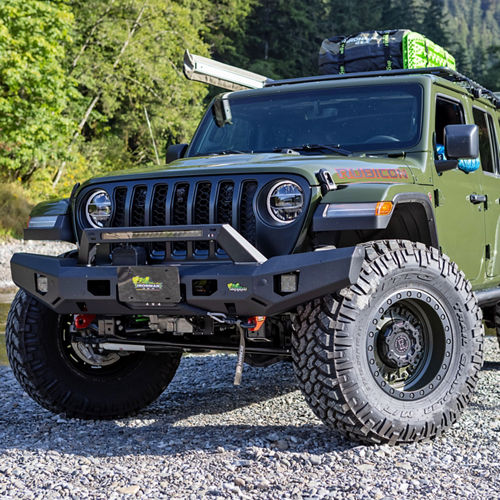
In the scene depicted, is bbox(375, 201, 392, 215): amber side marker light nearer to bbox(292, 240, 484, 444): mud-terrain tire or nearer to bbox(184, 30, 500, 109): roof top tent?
bbox(292, 240, 484, 444): mud-terrain tire

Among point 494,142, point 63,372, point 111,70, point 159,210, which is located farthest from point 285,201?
point 111,70

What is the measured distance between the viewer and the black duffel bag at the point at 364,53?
6891 millimetres

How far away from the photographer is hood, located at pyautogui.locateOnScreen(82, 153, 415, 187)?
440 centimetres

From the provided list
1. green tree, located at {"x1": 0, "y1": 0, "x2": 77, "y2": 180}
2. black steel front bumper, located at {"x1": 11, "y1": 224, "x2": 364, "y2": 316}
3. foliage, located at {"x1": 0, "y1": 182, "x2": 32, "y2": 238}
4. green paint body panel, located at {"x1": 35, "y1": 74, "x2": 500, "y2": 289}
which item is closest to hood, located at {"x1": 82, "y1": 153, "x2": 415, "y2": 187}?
green paint body panel, located at {"x1": 35, "y1": 74, "x2": 500, "y2": 289}

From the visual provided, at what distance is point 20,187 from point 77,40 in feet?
23.9

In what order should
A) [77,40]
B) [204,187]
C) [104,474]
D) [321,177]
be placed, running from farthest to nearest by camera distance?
[77,40] → [204,187] → [321,177] → [104,474]

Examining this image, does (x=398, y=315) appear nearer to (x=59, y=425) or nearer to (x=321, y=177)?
(x=321, y=177)

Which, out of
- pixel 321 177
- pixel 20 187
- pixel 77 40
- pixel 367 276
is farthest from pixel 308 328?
pixel 77 40

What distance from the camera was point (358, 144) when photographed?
5.38 metres

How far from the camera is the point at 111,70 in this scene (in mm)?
29562

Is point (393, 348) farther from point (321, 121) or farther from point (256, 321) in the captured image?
point (321, 121)

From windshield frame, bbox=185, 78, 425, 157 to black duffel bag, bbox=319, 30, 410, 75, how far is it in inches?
51.1

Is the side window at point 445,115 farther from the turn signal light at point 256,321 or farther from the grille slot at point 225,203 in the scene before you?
the turn signal light at point 256,321

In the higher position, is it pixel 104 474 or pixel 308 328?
pixel 308 328
